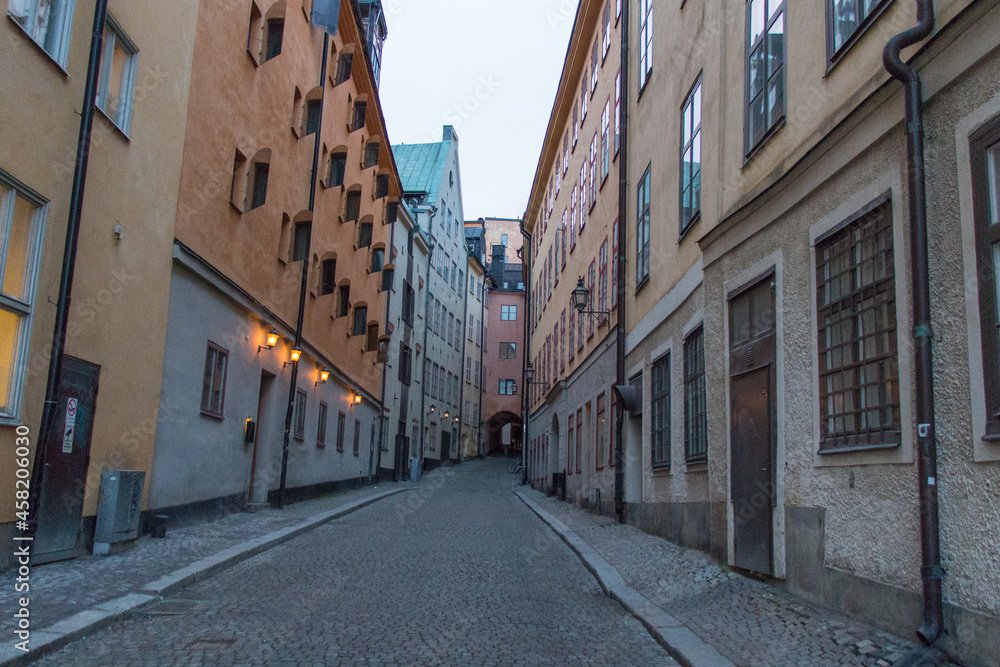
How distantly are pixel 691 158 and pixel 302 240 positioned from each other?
393 inches

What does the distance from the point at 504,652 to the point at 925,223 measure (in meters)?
3.98

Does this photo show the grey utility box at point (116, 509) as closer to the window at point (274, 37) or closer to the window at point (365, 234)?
the window at point (274, 37)

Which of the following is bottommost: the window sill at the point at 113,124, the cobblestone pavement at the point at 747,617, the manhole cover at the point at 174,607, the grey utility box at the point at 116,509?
the manhole cover at the point at 174,607

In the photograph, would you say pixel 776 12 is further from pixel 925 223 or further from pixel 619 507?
pixel 619 507

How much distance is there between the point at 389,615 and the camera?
290 inches

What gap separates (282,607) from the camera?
7609 mm

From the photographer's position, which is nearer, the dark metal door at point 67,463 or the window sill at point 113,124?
the dark metal door at point 67,463

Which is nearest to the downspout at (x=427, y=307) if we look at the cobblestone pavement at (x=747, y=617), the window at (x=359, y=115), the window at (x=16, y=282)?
the window at (x=359, y=115)

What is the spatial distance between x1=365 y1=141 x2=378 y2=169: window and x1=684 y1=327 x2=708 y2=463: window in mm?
17930

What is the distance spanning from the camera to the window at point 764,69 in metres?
8.75

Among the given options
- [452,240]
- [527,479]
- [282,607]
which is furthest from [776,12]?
[452,240]

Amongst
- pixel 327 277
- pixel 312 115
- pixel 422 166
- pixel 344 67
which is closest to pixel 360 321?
pixel 327 277

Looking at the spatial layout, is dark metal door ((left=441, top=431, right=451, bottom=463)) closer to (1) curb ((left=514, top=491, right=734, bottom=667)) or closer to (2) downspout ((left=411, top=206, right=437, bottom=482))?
(2) downspout ((left=411, top=206, right=437, bottom=482))

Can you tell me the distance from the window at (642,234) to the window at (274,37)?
7183 millimetres
